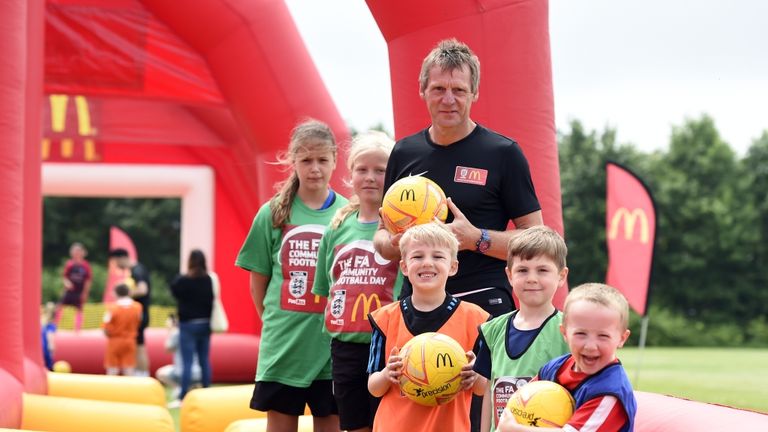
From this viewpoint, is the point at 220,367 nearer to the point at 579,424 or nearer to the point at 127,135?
the point at 127,135

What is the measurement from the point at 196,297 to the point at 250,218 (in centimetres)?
207

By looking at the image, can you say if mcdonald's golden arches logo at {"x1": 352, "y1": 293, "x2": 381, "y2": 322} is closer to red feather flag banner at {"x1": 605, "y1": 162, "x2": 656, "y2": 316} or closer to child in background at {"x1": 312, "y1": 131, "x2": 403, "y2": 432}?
child in background at {"x1": 312, "y1": 131, "x2": 403, "y2": 432}

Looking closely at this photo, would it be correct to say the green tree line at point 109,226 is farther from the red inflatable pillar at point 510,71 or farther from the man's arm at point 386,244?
the man's arm at point 386,244

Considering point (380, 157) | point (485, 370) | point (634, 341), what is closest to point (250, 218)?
point (380, 157)

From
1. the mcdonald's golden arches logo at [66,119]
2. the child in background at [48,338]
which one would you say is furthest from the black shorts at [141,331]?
the mcdonald's golden arches logo at [66,119]

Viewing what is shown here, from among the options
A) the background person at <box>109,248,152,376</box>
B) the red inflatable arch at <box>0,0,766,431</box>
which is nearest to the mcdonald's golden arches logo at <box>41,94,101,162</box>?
the red inflatable arch at <box>0,0,766,431</box>

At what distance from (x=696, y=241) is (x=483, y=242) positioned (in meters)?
31.6

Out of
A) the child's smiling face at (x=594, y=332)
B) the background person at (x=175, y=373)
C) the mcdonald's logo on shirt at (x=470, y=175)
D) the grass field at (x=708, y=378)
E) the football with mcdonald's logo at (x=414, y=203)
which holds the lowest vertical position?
the grass field at (x=708, y=378)

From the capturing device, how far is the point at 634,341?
1222 inches

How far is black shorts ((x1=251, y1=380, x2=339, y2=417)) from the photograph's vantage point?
440 centimetres

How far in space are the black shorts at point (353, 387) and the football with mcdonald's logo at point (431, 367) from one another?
23.4 inches

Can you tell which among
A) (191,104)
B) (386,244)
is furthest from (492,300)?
(191,104)

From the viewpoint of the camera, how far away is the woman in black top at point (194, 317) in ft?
30.7

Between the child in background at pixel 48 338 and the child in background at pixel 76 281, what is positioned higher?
the child in background at pixel 76 281
